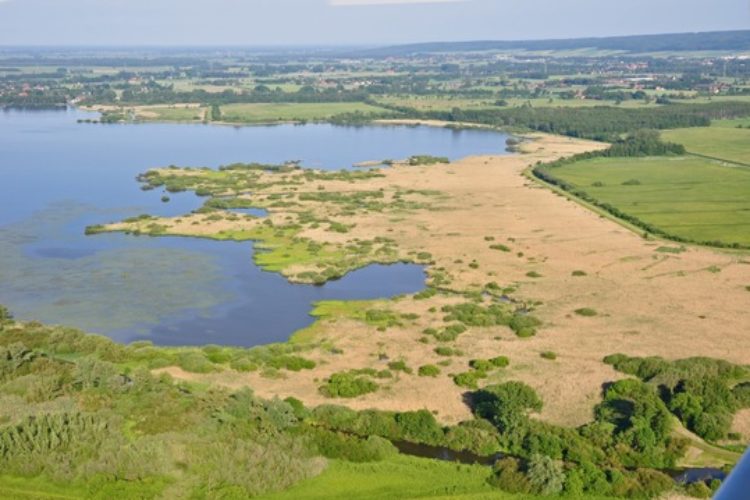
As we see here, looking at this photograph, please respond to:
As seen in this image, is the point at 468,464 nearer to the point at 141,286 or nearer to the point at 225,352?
the point at 225,352

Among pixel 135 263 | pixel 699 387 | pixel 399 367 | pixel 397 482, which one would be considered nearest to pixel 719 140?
pixel 135 263

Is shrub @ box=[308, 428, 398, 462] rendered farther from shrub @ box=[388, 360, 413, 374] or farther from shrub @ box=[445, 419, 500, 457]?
shrub @ box=[388, 360, 413, 374]

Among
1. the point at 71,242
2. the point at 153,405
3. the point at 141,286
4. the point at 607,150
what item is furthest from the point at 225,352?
the point at 607,150

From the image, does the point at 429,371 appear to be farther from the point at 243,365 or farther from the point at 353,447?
the point at 243,365

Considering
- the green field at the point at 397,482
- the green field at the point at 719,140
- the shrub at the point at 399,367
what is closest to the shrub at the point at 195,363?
the shrub at the point at 399,367

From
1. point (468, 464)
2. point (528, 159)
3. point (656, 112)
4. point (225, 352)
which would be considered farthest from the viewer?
point (656, 112)

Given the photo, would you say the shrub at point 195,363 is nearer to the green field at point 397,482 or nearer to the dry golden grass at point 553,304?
the dry golden grass at point 553,304

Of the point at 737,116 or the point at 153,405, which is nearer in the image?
the point at 153,405
